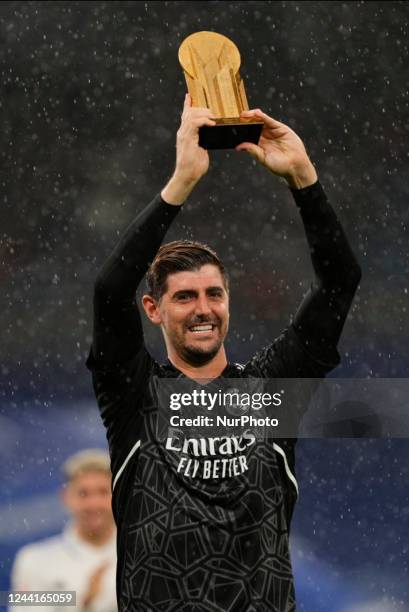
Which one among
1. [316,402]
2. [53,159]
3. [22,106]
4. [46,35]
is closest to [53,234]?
[53,159]

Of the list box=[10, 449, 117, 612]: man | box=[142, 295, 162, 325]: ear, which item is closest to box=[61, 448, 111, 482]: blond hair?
box=[10, 449, 117, 612]: man

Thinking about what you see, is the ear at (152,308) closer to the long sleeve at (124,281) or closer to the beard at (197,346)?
the beard at (197,346)

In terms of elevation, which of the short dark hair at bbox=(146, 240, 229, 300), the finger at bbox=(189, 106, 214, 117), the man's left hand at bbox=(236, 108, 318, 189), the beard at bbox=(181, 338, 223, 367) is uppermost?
the finger at bbox=(189, 106, 214, 117)

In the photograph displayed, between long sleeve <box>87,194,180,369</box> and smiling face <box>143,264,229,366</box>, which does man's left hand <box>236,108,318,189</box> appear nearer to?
long sleeve <box>87,194,180,369</box>

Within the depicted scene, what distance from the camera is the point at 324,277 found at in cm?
337

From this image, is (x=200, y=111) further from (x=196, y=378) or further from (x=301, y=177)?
(x=196, y=378)

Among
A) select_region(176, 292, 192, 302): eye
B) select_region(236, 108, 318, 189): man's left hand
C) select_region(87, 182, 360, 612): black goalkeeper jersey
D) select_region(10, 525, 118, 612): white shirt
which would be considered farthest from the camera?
select_region(10, 525, 118, 612): white shirt

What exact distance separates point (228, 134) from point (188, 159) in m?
0.18

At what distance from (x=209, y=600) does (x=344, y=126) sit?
6607 millimetres

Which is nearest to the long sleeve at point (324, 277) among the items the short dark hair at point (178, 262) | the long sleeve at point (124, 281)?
the short dark hair at point (178, 262)

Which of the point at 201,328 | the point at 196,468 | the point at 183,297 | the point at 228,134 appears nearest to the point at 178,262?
the point at 183,297

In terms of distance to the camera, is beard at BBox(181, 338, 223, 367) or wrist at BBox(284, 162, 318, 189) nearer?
wrist at BBox(284, 162, 318, 189)

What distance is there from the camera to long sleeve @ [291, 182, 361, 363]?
3.30 meters

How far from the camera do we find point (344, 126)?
8.96 metres
